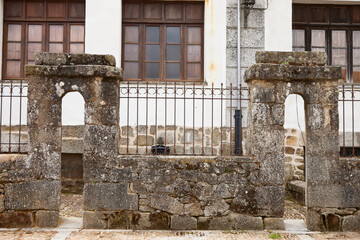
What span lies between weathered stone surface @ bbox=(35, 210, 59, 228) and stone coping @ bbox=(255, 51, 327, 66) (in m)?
3.59

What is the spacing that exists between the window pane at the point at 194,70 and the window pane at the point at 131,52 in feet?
3.91

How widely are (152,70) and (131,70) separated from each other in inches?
18.4

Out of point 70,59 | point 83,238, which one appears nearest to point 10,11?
point 70,59

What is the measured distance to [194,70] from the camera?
7965 millimetres

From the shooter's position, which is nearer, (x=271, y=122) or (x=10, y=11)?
(x=271, y=122)

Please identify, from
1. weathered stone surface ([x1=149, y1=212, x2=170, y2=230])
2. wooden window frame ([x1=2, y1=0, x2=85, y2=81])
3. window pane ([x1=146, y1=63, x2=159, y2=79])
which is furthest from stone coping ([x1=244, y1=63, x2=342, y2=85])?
wooden window frame ([x1=2, y1=0, x2=85, y2=81])

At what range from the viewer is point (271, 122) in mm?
4938

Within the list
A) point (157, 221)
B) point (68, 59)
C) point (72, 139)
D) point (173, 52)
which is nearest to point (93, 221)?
point (157, 221)

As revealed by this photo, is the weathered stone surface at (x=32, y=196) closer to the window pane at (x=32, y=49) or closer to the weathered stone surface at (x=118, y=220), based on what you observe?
the weathered stone surface at (x=118, y=220)

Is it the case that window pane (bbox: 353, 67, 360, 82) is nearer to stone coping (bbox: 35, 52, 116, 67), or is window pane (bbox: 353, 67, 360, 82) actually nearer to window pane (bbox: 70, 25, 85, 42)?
stone coping (bbox: 35, 52, 116, 67)

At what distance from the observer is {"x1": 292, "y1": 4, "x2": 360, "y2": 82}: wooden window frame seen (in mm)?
8156

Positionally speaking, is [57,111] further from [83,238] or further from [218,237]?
[218,237]

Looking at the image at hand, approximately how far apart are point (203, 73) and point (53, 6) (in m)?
3.67

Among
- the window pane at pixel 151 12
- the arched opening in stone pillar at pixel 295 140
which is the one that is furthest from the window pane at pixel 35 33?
the arched opening in stone pillar at pixel 295 140
